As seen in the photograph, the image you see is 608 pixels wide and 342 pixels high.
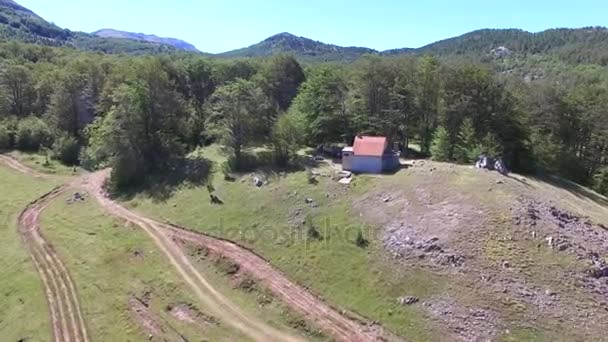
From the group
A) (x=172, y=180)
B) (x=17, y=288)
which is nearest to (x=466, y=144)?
(x=172, y=180)

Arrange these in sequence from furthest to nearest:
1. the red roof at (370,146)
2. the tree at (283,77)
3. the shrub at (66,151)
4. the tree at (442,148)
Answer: the tree at (283,77) → the shrub at (66,151) → the tree at (442,148) → the red roof at (370,146)

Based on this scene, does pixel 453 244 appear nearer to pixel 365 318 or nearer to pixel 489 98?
pixel 365 318

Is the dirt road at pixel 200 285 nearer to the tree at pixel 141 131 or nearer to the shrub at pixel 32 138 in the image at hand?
the tree at pixel 141 131

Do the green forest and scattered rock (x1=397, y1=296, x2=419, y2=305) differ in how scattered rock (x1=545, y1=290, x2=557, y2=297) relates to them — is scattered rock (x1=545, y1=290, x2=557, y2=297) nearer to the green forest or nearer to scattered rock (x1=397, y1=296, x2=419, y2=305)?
A: scattered rock (x1=397, y1=296, x2=419, y2=305)

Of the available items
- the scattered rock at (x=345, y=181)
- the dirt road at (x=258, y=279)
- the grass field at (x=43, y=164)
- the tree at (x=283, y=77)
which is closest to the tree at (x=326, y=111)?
the scattered rock at (x=345, y=181)

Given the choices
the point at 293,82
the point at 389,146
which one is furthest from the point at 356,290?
the point at 293,82
